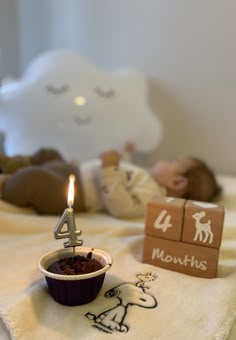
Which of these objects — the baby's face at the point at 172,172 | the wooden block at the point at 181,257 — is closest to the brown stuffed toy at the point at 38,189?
the baby's face at the point at 172,172

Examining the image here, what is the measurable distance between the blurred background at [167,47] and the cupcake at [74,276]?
41.5 inches

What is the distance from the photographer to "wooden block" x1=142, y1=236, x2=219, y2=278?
0.75 metres

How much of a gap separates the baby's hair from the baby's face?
0.06 feet

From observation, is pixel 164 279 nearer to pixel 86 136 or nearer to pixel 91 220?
pixel 91 220

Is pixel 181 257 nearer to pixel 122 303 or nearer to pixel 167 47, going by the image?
pixel 122 303

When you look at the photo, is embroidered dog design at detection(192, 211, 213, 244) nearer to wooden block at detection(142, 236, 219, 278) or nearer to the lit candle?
wooden block at detection(142, 236, 219, 278)

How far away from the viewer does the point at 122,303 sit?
621mm

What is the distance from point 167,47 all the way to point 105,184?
778 mm

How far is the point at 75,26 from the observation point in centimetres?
175

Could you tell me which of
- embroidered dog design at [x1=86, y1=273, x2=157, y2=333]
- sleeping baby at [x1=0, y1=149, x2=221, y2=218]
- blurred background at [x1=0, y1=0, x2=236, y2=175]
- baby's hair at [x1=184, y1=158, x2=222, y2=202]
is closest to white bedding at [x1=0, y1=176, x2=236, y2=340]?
embroidered dog design at [x1=86, y1=273, x2=157, y2=333]

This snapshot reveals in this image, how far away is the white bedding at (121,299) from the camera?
56 centimetres

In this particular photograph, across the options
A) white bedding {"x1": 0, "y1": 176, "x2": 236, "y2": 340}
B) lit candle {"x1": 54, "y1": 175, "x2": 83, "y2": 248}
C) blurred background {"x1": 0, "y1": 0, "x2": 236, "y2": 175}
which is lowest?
white bedding {"x1": 0, "y1": 176, "x2": 236, "y2": 340}

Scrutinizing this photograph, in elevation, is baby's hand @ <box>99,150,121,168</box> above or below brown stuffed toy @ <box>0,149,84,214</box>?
above

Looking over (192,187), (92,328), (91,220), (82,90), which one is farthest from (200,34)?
(92,328)
